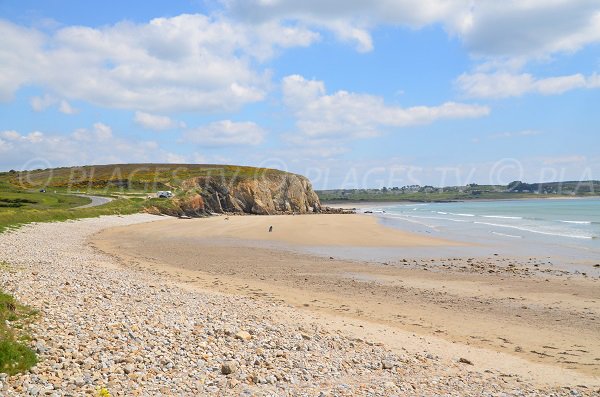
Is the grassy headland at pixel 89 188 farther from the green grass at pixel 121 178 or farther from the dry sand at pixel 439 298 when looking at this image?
the dry sand at pixel 439 298

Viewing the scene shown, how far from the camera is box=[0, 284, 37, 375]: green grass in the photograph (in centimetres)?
646

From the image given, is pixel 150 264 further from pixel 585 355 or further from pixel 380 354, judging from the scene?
pixel 585 355

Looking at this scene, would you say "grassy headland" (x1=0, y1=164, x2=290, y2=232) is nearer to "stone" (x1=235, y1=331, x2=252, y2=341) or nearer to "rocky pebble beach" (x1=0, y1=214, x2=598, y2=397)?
"rocky pebble beach" (x1=0, y1=214, x2=598, y2=397)

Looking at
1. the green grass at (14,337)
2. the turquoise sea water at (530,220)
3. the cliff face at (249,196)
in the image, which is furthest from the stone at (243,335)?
the cliff face at (249,196)

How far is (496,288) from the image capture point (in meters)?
16.6

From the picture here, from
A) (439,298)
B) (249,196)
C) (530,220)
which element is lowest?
(439,298)

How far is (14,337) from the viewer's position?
7289 mm

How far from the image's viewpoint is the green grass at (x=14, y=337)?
21.2 feet

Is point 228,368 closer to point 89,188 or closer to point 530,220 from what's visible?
point 530,220

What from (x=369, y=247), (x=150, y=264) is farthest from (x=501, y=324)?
(x=369, y=247)

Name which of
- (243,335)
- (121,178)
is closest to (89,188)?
(121,178)

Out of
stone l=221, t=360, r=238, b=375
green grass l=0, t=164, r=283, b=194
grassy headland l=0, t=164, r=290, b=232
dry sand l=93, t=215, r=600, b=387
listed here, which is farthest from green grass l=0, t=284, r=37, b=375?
green grass l=0, t=164, r=283, b=194

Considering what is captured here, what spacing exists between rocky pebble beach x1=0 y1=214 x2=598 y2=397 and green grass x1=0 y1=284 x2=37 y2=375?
15 cm

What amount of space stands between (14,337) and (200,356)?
9.18 feet
